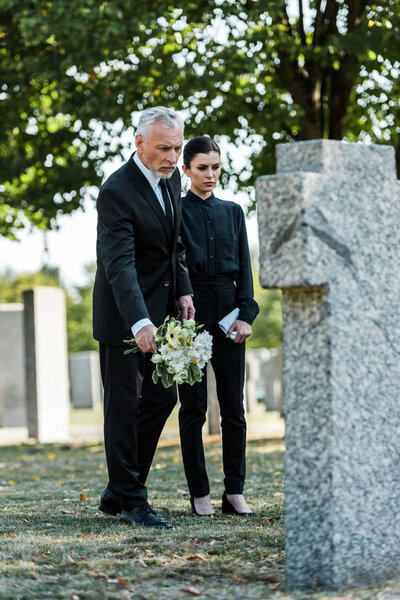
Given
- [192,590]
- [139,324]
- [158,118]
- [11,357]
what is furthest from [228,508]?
[11,357]

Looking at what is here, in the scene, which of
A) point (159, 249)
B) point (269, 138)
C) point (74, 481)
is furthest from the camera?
point (269, 138)

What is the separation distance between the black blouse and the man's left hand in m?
0.31

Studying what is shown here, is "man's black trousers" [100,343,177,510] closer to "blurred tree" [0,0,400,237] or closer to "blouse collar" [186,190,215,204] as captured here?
"blouse collar" [186,190,215,204]

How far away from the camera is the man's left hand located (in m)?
5.98

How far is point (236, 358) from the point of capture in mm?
6234

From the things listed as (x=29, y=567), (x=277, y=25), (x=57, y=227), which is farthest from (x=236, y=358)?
(x=57, y=227)

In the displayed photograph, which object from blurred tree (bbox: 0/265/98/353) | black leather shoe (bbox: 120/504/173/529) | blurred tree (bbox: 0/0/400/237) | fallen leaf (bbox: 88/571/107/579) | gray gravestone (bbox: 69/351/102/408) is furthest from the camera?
blurred tree (bbox: 0/265/98/353)

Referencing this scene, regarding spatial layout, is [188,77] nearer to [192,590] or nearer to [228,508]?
[228,508]

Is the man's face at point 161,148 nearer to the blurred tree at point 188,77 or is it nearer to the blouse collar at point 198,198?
the blouse collar at point 198,198

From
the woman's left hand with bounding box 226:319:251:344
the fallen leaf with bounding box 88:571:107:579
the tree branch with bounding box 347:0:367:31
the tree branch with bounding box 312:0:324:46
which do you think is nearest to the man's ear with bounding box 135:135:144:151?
the woman's left hand with bounding box 226:319:251:344

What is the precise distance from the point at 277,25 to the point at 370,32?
166cm

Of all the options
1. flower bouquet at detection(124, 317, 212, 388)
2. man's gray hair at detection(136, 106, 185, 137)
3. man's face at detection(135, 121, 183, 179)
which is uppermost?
man's gray hair at detection(136, 106, 185, 137)

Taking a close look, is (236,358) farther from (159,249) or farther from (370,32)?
(370,32)

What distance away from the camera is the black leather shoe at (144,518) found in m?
A: 5.60
